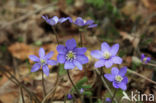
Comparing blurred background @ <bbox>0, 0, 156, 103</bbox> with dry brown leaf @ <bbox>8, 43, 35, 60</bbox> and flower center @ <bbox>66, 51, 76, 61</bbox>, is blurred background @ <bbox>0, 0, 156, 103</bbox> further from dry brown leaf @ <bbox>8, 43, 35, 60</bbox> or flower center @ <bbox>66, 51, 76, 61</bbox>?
flower center @ <bbox>66, 51, 76, 61</bbox>

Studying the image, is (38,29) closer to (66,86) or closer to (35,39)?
(35,39)

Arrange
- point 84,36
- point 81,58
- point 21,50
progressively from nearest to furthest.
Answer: point 81,58 < point 84,36 < point 21,50

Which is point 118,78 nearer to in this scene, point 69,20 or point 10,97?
point 69,20

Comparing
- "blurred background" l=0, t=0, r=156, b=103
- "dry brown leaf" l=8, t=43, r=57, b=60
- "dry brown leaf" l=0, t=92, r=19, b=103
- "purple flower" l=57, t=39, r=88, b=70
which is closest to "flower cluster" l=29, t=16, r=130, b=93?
"purple flower" l=57, t=39, r=88, b=70

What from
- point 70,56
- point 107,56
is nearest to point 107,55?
point 107,56

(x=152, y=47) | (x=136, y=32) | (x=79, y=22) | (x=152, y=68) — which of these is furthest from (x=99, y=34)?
(x=79, y=22)
